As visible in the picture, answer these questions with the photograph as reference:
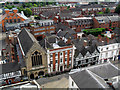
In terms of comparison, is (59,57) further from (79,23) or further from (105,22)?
(105,22)

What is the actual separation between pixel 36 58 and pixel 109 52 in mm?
29166

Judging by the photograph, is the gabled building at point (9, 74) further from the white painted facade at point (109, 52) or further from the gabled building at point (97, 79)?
the white painted facade at point (109, 52)

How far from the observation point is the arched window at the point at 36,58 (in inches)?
1716

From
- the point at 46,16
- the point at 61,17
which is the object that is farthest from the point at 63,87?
the point at 46,16

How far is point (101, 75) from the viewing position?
104 ft

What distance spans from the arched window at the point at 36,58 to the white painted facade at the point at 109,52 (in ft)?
76.5

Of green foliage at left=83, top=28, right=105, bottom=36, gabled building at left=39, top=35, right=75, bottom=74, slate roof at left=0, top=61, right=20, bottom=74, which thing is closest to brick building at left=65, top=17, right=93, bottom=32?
green foliage at left=83, top=28, right=105, bottom=36

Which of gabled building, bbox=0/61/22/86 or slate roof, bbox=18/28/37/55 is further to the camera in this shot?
slate roof, bbox=18/28/37/55

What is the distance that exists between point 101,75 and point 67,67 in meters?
19.2

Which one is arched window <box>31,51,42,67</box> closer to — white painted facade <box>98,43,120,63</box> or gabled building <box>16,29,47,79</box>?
gabled building <box>16,29,47,79</box>

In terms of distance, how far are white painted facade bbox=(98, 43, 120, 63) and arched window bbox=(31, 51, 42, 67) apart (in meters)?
23.3

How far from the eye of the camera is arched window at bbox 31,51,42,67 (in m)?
43.6

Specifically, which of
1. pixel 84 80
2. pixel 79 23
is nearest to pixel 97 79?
pixel 84 80

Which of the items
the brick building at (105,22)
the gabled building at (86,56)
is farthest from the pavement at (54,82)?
the brick building at (105,22)
